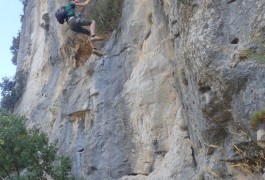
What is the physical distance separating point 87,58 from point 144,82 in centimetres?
477

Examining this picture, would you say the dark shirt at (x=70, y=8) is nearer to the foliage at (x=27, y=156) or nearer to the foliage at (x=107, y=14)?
the foliage at (x=107, y=14)

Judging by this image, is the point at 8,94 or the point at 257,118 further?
the point at 8,94

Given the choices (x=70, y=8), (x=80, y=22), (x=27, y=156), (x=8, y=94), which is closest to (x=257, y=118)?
(x=80, y=22)

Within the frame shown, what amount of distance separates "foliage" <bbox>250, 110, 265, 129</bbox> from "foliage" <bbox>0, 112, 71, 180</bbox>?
722 centimetres

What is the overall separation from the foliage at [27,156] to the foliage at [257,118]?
7.22 metres

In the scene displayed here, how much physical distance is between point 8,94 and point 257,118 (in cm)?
1875

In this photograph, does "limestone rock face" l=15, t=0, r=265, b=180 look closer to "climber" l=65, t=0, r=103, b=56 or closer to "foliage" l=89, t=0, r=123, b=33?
"foliage" l=89, t=0, r=123, b=33

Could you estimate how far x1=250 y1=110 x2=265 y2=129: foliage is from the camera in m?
6.38

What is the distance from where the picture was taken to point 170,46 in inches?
436

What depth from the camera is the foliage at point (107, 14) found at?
47.6ft

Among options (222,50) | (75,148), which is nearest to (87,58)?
(75,148)

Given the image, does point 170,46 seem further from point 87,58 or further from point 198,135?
point 87,58

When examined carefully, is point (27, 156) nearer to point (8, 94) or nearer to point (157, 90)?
point (157, 90)

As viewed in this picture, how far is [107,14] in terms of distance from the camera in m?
14.6
